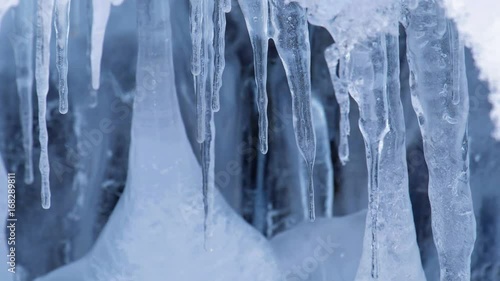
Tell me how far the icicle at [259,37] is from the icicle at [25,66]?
0.48 metres

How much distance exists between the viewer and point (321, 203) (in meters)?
1.53

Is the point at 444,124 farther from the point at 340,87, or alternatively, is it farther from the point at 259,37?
the point at 259,37

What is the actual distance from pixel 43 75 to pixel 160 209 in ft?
1.26

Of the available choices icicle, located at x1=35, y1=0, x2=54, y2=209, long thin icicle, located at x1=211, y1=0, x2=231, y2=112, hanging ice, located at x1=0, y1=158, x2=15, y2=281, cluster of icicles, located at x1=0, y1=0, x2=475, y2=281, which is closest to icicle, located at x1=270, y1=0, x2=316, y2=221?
cluster of icicles, located at x1=0, y1=0, x2=475, y2=281

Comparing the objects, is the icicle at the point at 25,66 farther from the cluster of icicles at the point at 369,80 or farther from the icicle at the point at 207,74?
the icicle at the point at 207,74

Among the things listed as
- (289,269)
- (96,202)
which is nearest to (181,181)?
(96,202)

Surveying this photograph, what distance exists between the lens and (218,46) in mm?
1393

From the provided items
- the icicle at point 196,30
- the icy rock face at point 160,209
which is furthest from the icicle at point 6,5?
the icicle at point 196,30

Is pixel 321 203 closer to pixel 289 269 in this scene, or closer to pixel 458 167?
pixel 289 269

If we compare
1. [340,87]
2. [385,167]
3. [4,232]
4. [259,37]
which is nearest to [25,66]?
[4,232]

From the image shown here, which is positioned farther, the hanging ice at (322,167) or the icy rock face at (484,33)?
the hanging ice at (322,167)

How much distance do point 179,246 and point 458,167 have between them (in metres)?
0.63

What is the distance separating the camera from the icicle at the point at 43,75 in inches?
54.1

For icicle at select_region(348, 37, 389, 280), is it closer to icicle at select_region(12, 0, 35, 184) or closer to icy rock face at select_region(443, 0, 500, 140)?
icy rock face at select_region(443, 0, 500, 140)
